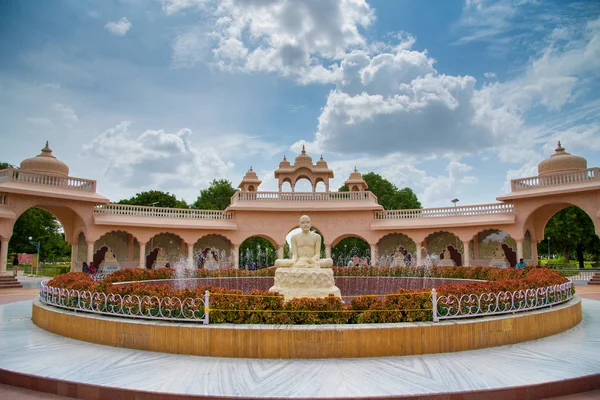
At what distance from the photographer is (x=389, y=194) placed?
127 feet

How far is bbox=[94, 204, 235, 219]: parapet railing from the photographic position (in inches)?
910

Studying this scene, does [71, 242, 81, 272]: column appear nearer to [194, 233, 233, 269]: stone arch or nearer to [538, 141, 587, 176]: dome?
[194, 233, 233, 269]: stone arch

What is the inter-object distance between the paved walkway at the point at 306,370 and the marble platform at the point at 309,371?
0.01 meters

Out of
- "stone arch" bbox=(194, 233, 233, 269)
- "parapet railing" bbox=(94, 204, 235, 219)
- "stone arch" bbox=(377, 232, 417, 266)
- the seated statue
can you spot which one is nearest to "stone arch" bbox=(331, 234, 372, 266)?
"stone arch" bbox=(377, 232, 417, 266)

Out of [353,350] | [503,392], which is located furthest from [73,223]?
[503,392]

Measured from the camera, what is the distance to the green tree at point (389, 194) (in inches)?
1481

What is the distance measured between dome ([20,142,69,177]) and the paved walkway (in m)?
17.8

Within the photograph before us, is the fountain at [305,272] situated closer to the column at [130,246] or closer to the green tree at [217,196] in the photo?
the column at [130,246]

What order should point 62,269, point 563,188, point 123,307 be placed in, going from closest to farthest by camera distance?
point 123,307 < point 563,188 < point 62,269

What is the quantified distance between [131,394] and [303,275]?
5.84m

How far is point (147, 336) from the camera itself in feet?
22.1

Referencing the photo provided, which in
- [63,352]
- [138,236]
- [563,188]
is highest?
[563,188]

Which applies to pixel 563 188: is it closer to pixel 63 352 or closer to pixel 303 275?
pixel 303 275

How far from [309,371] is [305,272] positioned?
4.73 meters
